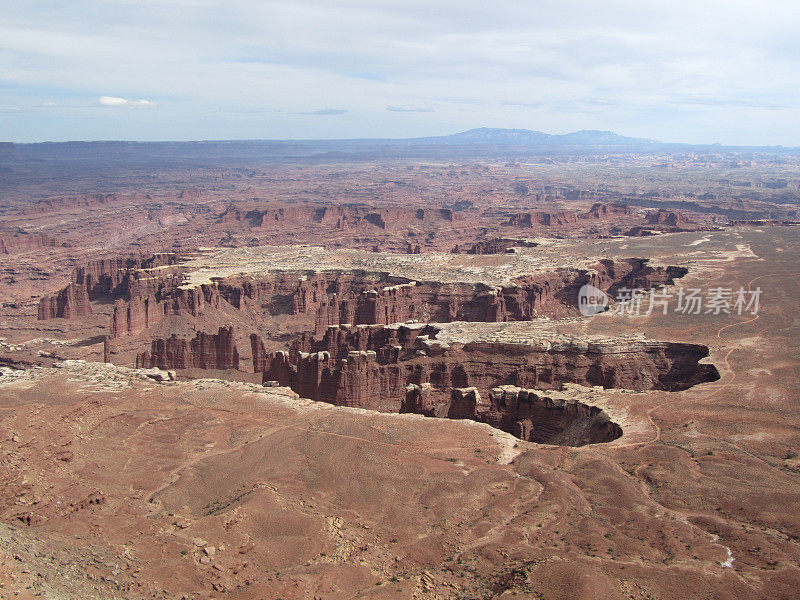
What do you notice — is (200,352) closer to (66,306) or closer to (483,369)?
(483,369)

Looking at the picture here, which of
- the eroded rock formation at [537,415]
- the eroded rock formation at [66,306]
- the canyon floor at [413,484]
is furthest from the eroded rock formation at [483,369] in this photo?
the eroded rock formation at [66,306]

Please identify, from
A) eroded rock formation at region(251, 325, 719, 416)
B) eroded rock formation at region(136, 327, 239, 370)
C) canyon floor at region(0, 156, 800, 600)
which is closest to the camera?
canyon floor at region(0, 156, 800, 600)

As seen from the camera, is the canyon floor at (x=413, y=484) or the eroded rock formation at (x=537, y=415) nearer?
the canyon floor at (x=413, y=484)

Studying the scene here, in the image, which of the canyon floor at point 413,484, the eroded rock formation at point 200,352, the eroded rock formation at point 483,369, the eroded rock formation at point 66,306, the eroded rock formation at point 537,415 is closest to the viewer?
the canyon floor at point 413,484

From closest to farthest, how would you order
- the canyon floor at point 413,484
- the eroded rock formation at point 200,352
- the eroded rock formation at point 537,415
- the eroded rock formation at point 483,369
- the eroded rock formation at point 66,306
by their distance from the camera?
1. the canyon floor at point 413,484
2. the eroded rock formation at point 537,415
3. the eroded rock formation at point 483,369
4. the eroded rock formation at point 200,352
5. the eroded rock formation at point 66,306

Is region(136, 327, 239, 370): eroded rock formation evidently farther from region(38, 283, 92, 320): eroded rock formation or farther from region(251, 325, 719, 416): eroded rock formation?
region(38, 283, 92, 320): eroded rock formation

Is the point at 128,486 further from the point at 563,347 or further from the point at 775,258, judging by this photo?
the point at 775,258

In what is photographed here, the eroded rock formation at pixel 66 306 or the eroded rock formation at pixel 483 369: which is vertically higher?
the eroded rock formation at pixel 483 369

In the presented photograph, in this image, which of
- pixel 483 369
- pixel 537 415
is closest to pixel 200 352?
pixel 483 369

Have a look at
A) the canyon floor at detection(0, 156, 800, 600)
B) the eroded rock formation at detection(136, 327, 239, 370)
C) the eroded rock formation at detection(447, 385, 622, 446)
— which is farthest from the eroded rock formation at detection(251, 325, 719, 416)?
the eroded rock formation at detection(136, 327, 239, 370)

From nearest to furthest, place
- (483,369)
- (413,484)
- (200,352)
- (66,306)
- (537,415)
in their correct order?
(413,484) → (537,415) → (483,369) → (200,352) → (66,306)

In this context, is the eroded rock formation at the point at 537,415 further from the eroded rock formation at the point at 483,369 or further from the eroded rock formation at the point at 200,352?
the eroded rock formation at the point at 200,352

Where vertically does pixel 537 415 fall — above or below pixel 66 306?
above
